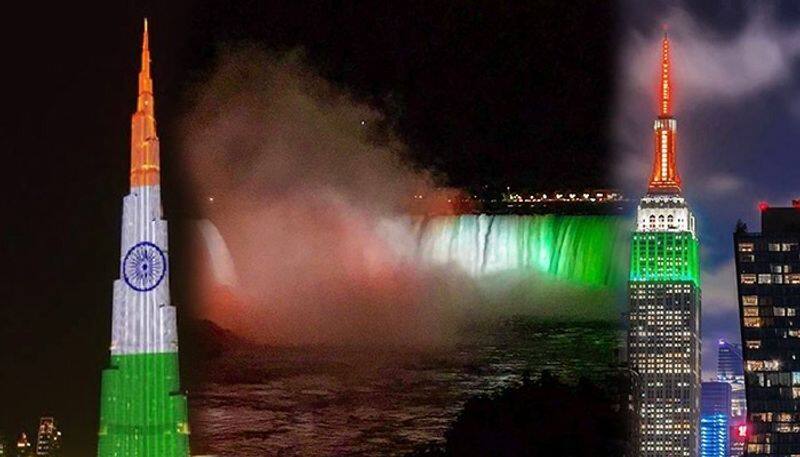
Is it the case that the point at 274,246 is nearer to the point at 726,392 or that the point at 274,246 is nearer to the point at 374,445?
the point at 374,445

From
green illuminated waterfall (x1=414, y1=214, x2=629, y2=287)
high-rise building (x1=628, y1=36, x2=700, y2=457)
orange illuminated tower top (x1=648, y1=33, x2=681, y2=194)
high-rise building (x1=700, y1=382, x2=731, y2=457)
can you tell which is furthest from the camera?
high-rise building (x1=700, y1=382, x2=731, y2=457)

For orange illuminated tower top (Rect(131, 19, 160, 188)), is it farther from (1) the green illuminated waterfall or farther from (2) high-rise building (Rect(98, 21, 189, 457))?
(1) the green illuminated waterfall

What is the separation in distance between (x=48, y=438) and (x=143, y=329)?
3207 mm

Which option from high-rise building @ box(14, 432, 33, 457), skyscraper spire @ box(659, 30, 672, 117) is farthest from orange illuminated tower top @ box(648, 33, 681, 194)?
high-rise building @ box(14, 432, 33, 457)

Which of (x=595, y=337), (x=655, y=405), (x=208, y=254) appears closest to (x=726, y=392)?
(x=655, y=405)

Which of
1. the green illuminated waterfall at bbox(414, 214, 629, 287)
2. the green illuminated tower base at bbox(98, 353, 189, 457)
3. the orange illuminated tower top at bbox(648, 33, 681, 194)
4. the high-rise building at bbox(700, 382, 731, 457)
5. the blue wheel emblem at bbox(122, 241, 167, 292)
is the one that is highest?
the orange illuminated tower top at bbox(648, 33, 681, 194)

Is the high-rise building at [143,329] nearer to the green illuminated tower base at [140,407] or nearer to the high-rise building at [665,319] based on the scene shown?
the green illuminated tower base at [140,407]

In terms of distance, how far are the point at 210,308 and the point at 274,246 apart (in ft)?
5.35

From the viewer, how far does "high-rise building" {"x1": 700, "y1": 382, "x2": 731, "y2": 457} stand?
126 ft

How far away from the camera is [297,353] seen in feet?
68.5

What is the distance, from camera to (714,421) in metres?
40.5

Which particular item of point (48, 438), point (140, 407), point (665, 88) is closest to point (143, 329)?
point (140, 407)

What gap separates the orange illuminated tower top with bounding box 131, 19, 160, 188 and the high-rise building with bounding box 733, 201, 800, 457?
18.5 metres

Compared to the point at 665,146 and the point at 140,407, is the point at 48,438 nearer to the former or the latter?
the point at 140,407
